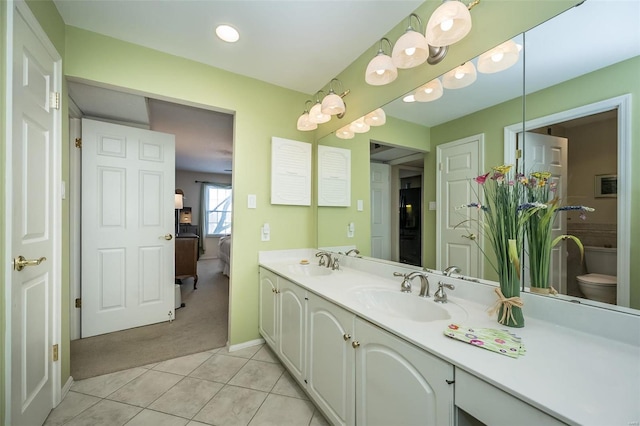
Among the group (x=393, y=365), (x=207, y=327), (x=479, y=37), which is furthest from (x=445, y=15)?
(x=207, y=327)

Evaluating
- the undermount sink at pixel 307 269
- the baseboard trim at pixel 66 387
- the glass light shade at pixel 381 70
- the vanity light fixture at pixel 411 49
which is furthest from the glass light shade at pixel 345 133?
the baseboard trim at pixel 66 387

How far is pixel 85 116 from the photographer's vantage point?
263cm

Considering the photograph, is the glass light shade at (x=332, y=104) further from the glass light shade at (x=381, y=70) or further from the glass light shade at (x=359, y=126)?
the glass light shade at (x=381, y=70)

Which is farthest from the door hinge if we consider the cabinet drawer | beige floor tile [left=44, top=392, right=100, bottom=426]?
the cabinet drawer

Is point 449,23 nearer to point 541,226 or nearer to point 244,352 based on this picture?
point 541,226

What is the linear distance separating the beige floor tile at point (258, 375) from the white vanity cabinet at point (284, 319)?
13cm

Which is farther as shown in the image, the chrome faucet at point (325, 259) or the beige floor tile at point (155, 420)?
the chrome faucet at point (325, 259)

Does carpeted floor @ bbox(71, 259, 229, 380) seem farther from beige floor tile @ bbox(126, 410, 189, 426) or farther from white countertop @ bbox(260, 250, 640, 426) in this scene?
white countertop @ bbox(260, 250, 640, 426)

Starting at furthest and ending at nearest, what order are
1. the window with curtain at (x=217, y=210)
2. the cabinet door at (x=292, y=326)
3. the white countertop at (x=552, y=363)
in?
1. the window with curtain at (x=217, y=210)
2. the cabinet door at (x=292, y=326)
3. the white countertop at (x=552, y=363)

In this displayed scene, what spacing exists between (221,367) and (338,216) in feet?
5.06

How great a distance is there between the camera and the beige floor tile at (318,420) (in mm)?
1406

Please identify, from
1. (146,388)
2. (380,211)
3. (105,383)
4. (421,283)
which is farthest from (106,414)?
(380,211)

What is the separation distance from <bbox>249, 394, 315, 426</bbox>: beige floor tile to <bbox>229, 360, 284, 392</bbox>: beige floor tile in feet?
0.47

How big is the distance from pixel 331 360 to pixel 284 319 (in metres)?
0.62
